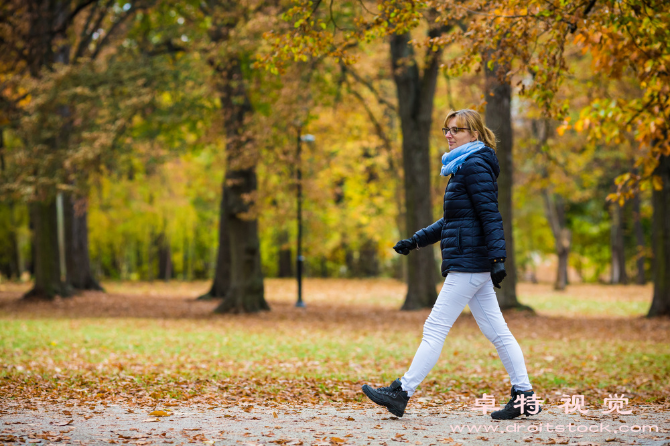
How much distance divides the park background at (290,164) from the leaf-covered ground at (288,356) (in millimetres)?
69

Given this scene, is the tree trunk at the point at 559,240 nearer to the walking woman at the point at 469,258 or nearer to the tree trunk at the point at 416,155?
the tree trunk at the point at 416,155

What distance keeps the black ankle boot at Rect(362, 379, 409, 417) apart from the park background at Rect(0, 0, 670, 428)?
1.23 metres

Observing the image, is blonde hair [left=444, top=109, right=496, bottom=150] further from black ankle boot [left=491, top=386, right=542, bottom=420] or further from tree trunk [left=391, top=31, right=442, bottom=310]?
tree trunk [left=391, top=31, right=442, bottom=310]

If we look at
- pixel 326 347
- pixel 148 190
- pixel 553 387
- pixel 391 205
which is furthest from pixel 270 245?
pixel 553 387

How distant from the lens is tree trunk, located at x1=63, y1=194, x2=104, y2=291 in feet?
77.1

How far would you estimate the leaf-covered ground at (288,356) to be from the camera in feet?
21.0

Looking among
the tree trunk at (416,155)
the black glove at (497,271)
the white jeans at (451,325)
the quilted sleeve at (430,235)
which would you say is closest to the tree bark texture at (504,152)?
the tree trunk at (416,155)

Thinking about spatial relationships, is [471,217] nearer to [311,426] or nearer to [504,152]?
[311,426]

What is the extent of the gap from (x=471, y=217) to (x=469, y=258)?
0.29 m

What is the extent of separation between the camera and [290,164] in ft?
51.9

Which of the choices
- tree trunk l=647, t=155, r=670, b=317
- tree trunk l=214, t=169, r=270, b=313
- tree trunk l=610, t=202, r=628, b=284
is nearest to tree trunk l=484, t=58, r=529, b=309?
tree trunk l=647, t=155, r=670, b=317

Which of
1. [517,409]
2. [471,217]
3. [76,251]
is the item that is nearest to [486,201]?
[471,217]

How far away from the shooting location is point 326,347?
35.7 ft

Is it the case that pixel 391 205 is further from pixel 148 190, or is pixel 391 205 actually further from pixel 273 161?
pixel 273 161
